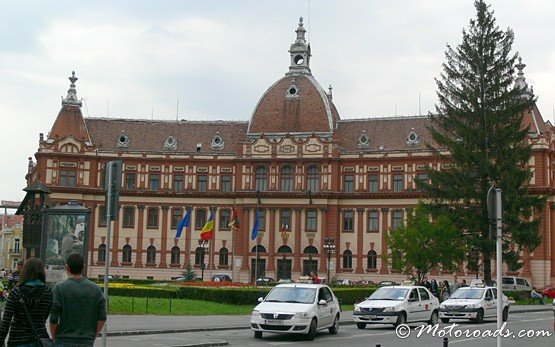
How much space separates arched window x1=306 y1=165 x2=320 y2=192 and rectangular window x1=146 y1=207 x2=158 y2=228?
620 inches

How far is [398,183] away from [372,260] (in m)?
7.90

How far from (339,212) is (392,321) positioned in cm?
5193

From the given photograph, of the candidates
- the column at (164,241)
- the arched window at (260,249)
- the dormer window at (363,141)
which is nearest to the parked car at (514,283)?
the dormer window at (363,141)

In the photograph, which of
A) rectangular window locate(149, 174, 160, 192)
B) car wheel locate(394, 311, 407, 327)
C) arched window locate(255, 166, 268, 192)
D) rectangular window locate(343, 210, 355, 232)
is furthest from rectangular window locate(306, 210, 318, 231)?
car wheel locate(394, 311, 407, 327)

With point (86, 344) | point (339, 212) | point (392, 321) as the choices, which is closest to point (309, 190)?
point (339, 212)

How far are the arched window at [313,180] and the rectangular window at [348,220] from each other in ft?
12.4

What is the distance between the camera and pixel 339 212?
3214 inches

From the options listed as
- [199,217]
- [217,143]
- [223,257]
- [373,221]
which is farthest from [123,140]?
[373,221]

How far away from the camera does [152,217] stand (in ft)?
275

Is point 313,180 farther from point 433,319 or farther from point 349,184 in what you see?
point 433,319

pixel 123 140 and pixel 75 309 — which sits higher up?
pixel 123 140

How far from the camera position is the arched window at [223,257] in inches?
3243

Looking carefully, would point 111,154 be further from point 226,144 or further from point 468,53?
point 468,53

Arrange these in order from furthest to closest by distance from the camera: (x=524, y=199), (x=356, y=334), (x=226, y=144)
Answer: (x=226, y=144) < (x=524, y=199) < (x=356, y=334)
